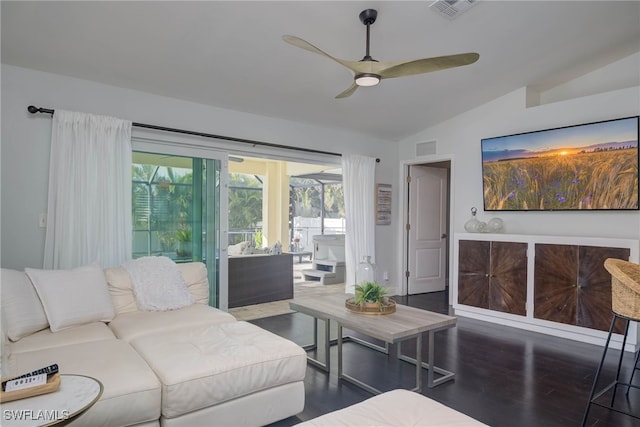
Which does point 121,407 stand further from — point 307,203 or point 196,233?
point 307,203

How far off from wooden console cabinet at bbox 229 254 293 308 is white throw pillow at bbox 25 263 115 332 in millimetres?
2333

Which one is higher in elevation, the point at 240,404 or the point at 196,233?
the point at 196,233

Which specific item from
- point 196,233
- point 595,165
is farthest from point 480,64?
point 196,233

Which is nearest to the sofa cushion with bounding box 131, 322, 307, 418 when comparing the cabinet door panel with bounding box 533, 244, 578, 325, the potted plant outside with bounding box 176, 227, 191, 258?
the potted plant outside with bounding box 176, 227, 191, 258

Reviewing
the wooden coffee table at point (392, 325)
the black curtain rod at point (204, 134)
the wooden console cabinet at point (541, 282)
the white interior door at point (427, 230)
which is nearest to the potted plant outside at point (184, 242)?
the black curtain rod at point (204, 134)

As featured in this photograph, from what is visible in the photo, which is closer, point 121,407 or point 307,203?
point 121,407

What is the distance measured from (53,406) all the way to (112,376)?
0.46m

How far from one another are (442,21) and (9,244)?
4133mm

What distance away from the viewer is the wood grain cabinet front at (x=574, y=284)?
3.72 m

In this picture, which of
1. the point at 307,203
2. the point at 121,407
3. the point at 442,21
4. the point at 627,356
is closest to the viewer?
the point at 121,407

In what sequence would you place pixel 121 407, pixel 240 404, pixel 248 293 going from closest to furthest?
pixel 121 407, pixel 240 404, pixel 248 293

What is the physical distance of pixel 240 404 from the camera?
2.08 metres

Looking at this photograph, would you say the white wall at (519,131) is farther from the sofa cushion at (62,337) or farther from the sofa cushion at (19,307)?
the sofa cushion at (19,307)

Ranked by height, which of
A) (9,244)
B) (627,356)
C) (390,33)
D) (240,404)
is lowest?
(627,356)
